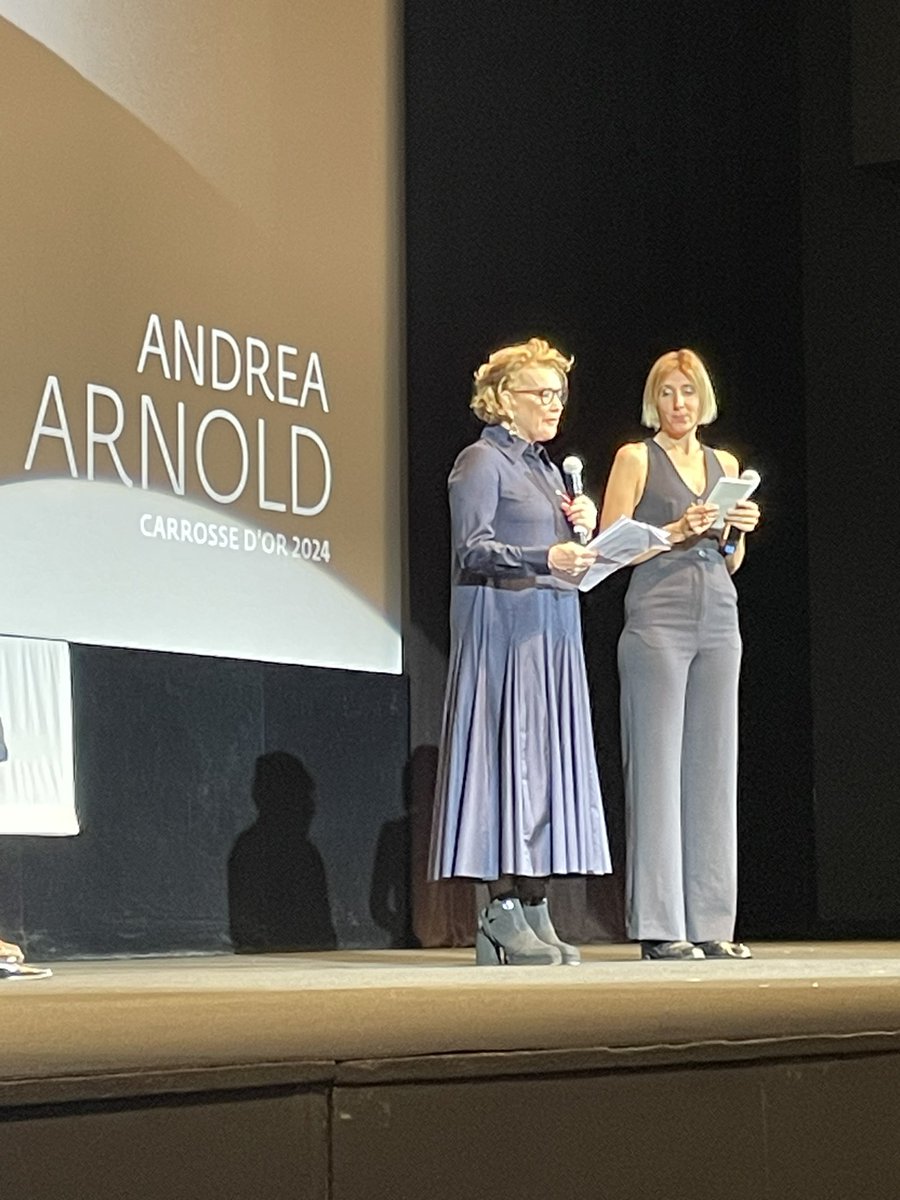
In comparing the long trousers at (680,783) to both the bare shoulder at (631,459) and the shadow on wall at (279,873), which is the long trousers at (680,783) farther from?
the shadow on wall at (279,873)

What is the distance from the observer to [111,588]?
486cm

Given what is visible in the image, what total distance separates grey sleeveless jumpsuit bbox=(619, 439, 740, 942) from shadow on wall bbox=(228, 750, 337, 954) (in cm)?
141

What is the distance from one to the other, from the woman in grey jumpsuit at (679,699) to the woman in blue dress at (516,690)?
183 mm

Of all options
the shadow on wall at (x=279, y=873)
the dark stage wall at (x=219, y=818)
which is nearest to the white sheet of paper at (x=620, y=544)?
the dark stage wall at (x=219, y=818)

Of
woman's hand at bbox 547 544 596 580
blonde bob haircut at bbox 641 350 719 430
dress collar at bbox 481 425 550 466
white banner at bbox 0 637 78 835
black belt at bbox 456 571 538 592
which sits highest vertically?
blonde bob haircut at bbox 641 350 719 430

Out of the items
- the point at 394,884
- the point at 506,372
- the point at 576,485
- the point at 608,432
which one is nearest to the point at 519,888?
the point at 576,485

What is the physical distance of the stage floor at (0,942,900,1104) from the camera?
3.87 feet

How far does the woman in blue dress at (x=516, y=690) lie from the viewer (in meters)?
3.86

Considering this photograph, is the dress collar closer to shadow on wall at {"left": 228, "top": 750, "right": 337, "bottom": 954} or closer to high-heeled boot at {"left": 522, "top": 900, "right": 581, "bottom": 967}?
high-heeled boot at {"left": 522, "top": 900, "right": 581, "bottom": 967}

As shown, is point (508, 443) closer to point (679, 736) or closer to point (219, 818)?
point (679, 736)

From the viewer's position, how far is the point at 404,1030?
135cm

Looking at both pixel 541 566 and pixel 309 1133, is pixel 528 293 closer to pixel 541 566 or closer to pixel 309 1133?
pixel 541 566

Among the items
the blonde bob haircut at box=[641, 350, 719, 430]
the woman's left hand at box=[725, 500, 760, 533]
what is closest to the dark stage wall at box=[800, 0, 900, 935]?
the blonde bob haircut at box=[641, 350, 719, 430]

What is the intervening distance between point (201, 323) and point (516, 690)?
1754 millimetres
